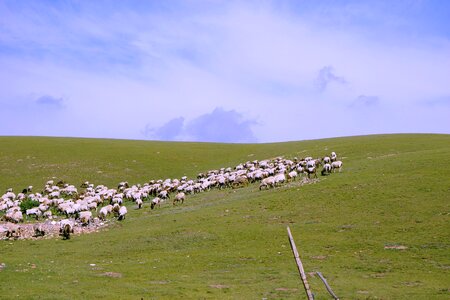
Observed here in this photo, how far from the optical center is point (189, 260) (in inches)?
1112

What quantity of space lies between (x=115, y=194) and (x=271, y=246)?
26961 millimetres

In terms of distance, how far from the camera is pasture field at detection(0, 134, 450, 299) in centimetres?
2209

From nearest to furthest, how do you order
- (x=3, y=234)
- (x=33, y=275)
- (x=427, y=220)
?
(x=33, y=275), (x=427, y=220), (x=3, y=234)

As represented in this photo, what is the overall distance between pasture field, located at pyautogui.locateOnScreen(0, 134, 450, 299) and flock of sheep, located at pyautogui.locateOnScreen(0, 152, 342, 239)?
72.3 inches

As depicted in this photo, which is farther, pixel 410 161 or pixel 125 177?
pixel 125 177

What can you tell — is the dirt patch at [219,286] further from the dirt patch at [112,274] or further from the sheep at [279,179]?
the sheep at [279,179]

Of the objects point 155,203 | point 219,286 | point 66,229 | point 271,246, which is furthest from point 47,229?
point 219,286

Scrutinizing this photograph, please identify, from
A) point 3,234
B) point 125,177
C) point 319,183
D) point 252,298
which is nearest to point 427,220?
point 319,183

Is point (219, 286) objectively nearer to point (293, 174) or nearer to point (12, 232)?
point (12, 232)

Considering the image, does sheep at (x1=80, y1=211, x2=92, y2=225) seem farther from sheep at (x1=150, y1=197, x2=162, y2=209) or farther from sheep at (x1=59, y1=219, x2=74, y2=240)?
sheep at (x1=150, y1=197, x2=162, y2=209)

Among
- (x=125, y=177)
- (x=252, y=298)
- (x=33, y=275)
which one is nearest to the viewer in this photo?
(x=252, y=298)

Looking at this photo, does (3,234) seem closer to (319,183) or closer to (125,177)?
(319,183)

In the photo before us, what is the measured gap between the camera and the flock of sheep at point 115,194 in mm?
43438

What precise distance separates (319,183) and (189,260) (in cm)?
1901
